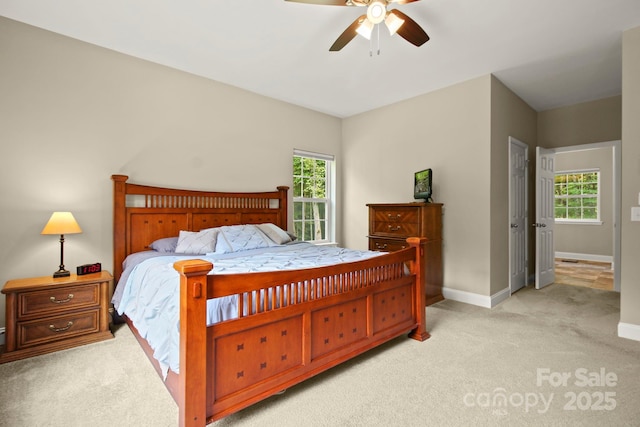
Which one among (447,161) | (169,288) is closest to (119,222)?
(169,288)

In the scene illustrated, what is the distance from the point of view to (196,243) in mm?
3090

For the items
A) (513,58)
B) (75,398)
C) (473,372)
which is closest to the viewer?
(75,398)

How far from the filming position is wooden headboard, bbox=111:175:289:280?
3.12 metres

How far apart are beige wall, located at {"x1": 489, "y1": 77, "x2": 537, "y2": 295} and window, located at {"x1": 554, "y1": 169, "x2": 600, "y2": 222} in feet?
13.9

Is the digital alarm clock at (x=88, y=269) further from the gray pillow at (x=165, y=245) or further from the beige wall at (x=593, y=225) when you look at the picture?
the beige wall at (x=593, y=225)

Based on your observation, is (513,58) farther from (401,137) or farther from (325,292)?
(325,292)

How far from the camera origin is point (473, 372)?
87.8 inches

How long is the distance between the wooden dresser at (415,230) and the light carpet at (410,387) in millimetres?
1080

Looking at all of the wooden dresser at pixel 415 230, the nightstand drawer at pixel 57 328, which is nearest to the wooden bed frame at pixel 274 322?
the nightstand drawer at pixel 57 328

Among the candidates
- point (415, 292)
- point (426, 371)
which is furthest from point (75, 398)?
point (415, 292)

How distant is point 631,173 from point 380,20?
104 inches

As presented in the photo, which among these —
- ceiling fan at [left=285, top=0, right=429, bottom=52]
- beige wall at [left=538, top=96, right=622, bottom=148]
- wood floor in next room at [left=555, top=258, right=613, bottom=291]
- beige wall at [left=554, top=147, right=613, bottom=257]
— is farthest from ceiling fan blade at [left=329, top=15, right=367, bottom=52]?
beige wall at [left=554, top=147, right=613, bottom=257]

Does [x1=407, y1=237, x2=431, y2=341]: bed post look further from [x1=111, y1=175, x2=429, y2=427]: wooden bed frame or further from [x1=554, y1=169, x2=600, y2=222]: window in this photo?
[x1=554, y1=169, x2=600, y2=222]: window

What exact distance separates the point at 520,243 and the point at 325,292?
374cm
